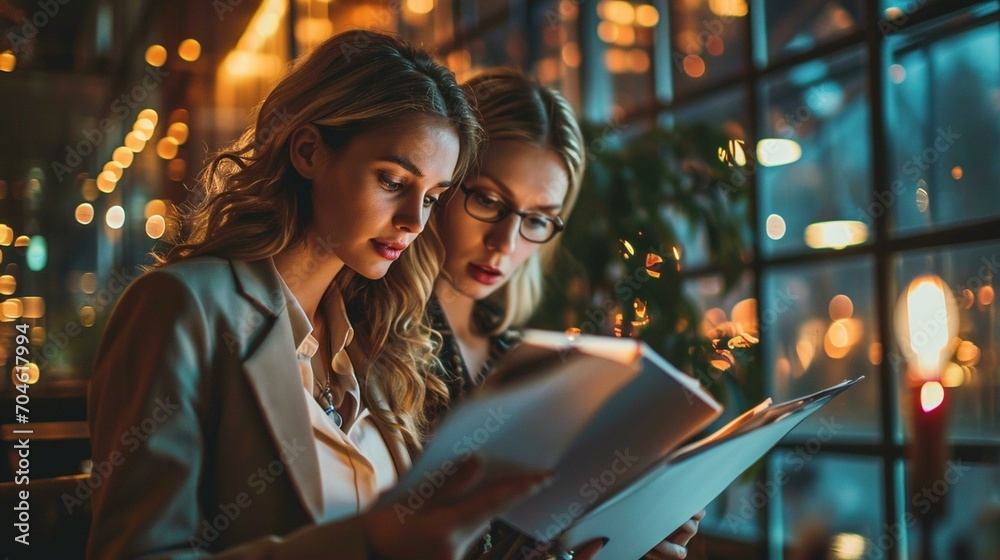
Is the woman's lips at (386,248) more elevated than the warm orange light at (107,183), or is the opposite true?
the warm orange light at (107,183)

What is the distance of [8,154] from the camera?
18.9ft

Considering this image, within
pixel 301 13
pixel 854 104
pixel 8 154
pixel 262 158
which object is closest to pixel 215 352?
pixel 262 158

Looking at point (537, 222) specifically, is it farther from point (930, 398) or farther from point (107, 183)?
point (107, 183)

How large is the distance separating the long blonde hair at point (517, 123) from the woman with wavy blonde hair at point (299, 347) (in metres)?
0.30

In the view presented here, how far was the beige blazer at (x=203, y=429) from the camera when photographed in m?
0.99

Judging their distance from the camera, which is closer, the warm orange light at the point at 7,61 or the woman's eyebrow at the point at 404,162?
the woman's eyebrow at the point at 404,162

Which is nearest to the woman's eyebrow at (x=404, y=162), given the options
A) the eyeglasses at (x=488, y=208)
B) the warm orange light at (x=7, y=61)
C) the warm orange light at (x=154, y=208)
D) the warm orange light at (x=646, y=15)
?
the eyeglasses at (x=488, y=208)

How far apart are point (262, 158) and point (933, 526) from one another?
1.95 metres

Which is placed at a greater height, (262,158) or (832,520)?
(262,158)

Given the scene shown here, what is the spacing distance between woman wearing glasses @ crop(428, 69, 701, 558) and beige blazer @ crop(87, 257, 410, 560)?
2.06 ft

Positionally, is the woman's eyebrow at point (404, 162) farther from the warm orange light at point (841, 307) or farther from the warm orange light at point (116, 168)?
the warm orange light at point (116, 168)

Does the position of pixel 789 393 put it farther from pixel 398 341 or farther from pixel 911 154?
pixel 398 341

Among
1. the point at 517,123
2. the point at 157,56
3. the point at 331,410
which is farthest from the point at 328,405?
the point at 157,56

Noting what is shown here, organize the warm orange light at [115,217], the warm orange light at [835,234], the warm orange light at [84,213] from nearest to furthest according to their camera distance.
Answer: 1. the warm orange light at [835,234]
2. the warm orange light at [84,213]
3. the warm orange light at [115,217]
